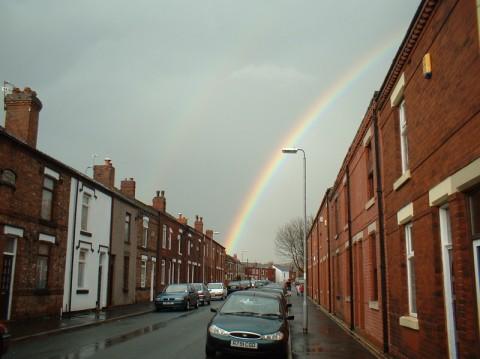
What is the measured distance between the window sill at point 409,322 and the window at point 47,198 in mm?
15833

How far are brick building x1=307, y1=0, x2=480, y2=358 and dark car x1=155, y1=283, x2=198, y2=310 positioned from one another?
15.3 metres

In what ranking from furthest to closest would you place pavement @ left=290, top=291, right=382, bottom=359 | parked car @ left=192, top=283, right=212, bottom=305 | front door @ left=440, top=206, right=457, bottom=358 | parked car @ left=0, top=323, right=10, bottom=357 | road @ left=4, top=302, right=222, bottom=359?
parked car @ left=192, top=283, right=212, bottom=305, pavement @ left=290, top=291, right=382, bottom=359, road @ left=4, top=302, right=222, bottom=359, parked car @ left=0, top=323, right=10, bottom=357, front door @ left=440, top=206, right=457, bottom=358

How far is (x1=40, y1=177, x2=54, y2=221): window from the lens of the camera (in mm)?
21141

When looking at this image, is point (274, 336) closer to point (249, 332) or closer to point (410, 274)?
point (249, 332)

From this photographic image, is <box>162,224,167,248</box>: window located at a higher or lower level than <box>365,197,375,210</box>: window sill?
higher

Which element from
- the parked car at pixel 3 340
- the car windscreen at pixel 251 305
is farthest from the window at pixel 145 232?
the parked car at pixel 3 340

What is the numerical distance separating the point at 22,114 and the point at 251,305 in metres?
14.6

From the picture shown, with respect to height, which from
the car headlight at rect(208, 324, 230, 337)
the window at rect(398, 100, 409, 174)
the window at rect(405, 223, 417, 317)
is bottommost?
the car headlight at rect(208, 324, 230, 337)

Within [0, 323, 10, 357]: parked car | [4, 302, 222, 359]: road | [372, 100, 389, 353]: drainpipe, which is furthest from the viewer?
[372, 100, 389, 353]: drainpipe

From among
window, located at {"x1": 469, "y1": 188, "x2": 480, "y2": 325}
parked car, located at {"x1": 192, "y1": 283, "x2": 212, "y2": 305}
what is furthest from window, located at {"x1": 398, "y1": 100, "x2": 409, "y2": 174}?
parked car, located at {"x1": 192, "y1": 283, "x2": 212, "y2": 305}

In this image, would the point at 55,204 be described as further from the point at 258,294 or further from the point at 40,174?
the point at 258,294

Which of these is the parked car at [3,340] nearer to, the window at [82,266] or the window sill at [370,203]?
the window sill at [370,203]

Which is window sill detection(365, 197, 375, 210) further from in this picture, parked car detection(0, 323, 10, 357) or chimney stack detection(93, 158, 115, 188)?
chimney stack detection(93, 158, 115, 188)

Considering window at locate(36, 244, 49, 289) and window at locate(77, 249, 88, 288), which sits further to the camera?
window at locate(77, 249, 88, 288)
